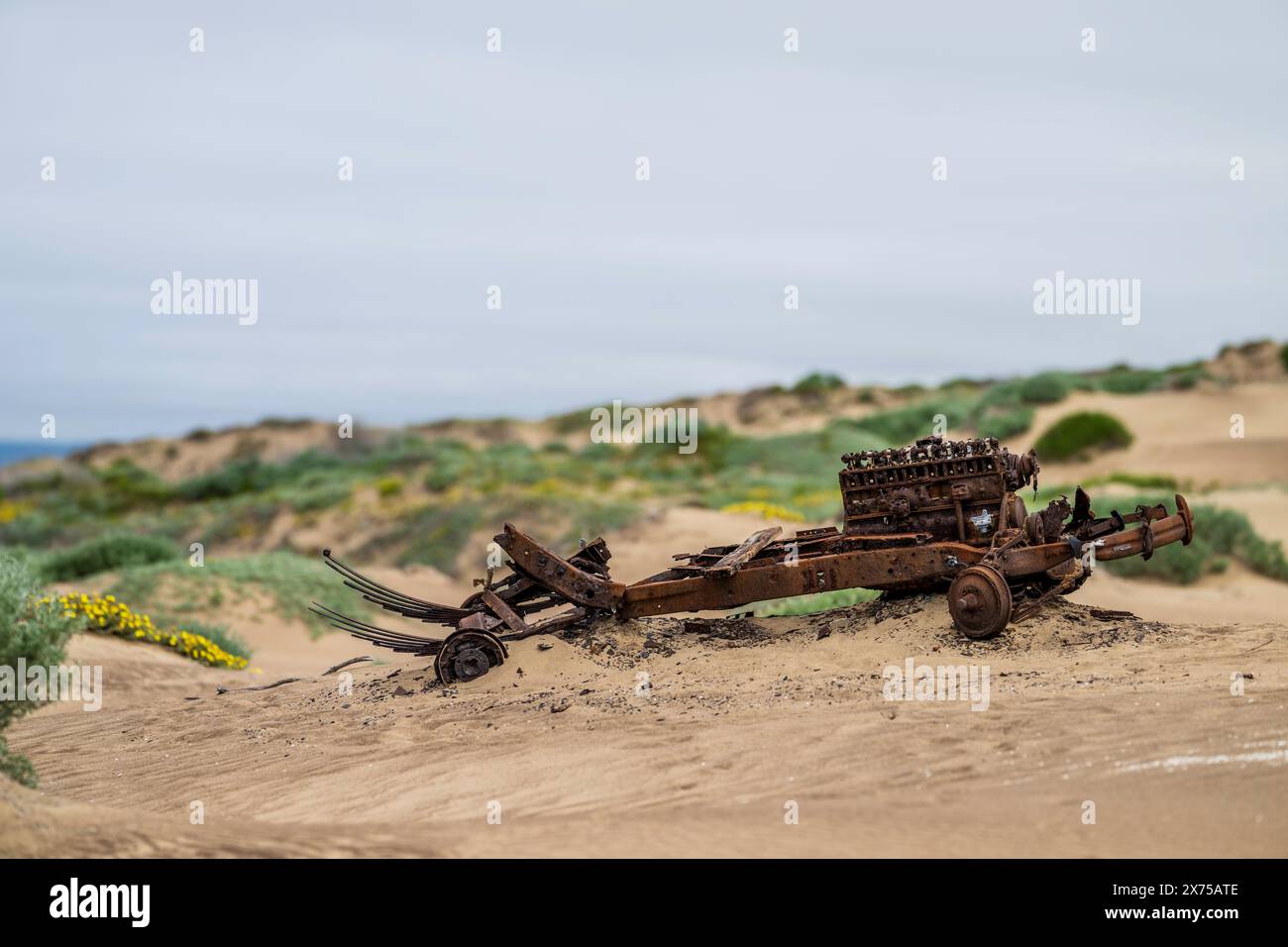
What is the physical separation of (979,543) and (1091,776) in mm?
2471

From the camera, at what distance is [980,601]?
285 inches

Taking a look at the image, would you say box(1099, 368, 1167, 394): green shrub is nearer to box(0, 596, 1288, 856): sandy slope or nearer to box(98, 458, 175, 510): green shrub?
box(98, 458, 175, 510): green shrub

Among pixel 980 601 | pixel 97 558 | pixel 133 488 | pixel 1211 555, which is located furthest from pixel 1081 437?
pixel 133 488

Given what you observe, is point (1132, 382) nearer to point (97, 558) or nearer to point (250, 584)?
point (250, 584)

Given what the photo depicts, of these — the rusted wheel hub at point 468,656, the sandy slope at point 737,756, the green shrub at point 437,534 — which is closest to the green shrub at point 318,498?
the green shrub at point 437,534

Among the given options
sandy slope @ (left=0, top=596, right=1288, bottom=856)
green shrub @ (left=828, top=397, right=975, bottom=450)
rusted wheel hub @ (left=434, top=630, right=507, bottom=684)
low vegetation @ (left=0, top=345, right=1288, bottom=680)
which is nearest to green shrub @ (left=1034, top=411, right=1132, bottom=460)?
low vegetation @ (left=0, top=345, right=1288, bottom=680)

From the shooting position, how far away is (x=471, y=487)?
32.2m

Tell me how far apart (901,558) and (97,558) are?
14709 mm

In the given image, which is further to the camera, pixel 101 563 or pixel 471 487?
pixel 471 487

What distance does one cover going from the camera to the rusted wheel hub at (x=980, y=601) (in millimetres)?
7223

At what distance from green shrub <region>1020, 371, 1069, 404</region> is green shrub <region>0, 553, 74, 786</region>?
124 ft

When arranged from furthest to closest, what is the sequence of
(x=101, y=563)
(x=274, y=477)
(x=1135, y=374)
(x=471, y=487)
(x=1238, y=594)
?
1. (x=1135, y=374)
2. (x=274, y=477)
3. (x=471, y=487)
4. (x=101, y=563)
5. (x=1238, y=594)
